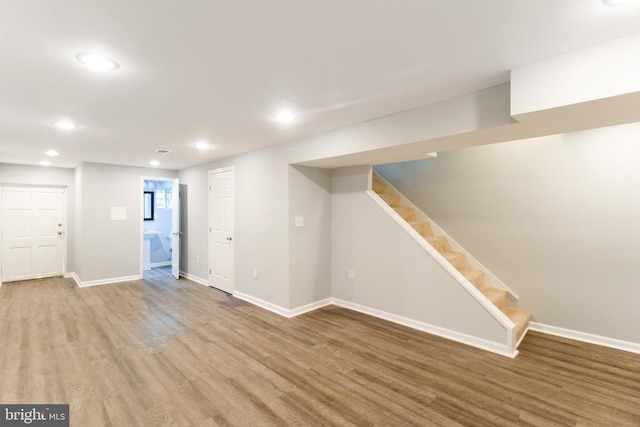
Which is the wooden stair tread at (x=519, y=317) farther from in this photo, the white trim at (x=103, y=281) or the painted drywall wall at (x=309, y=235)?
the white trim at (x=103, y=281)

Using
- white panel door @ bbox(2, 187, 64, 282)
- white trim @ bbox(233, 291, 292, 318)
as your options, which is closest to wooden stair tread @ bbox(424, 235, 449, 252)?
white trim @ bbox(233, 291, 292, 318)

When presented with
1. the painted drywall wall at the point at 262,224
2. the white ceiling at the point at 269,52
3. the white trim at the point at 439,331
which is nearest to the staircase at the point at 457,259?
the white trim at the point at 439,331

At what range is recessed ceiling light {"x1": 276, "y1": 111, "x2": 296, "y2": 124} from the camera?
2945 mm

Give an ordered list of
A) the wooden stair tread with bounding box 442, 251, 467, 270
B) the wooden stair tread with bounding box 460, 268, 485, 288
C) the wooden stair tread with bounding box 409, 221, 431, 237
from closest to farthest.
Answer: the wooden stair tread with bounding box 460, 268, 485, 288 → the wooden stair tread with bounding box 442, 251, 467, 270 → the wooden stair tread with bounding box 409, 221, 431, 237

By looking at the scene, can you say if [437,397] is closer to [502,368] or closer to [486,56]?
[502,368]

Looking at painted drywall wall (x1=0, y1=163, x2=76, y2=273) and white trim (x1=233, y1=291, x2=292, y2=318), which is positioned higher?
painted drywall wall (x1=0, y1=163, x2=76, y2=273)

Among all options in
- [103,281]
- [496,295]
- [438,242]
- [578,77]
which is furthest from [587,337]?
[103,281]

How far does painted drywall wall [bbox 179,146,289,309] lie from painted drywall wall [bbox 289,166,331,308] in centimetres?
11

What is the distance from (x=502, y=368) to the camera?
273 cm

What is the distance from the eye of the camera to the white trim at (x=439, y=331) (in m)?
3.02

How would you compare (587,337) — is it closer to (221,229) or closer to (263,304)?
(263,304)

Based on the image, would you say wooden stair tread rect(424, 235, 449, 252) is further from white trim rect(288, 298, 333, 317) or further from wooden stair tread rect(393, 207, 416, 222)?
white trim rect(288, 298, 333, 317)

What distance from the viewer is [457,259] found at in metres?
3.93

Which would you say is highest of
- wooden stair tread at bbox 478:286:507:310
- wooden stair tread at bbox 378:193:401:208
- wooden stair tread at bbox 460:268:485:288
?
wooden stair tread at bbox 378:193:401:208
